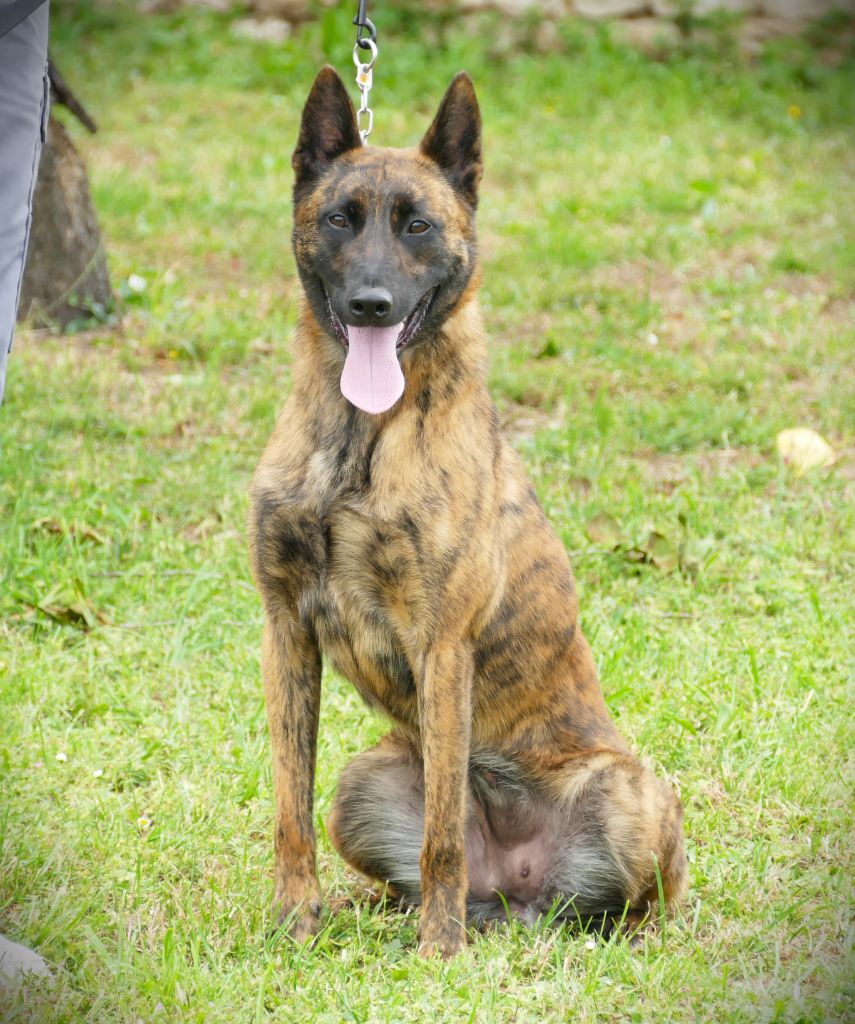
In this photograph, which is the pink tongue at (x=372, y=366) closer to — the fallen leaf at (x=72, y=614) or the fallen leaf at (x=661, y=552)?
the fallen leaf at (x=72, y=614)

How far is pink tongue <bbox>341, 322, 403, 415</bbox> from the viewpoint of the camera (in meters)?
2.97

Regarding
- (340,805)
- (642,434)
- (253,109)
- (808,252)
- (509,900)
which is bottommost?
(509,900)

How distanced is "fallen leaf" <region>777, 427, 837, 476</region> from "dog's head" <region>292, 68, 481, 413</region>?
2.77m

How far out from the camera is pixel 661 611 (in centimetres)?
466

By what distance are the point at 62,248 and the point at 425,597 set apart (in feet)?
12.6

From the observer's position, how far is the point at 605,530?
500 cm

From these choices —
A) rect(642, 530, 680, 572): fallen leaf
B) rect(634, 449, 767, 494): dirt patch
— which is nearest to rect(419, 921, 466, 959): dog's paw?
rect(642, 530, 680, 572): fallen leaf

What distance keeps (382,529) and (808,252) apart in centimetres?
552

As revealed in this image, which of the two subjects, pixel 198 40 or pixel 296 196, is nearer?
pixel 296 196

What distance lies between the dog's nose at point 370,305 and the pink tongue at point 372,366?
2.6 inches

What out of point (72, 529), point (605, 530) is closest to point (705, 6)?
point (605, 530)

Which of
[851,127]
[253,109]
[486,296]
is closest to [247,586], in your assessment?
[486,296]

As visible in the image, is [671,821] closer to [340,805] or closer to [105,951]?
[340,805]

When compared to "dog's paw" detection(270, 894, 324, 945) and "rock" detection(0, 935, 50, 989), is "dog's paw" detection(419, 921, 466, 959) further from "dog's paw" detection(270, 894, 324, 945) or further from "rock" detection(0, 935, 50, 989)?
"rock" detection(0, 935, 50, 989)
